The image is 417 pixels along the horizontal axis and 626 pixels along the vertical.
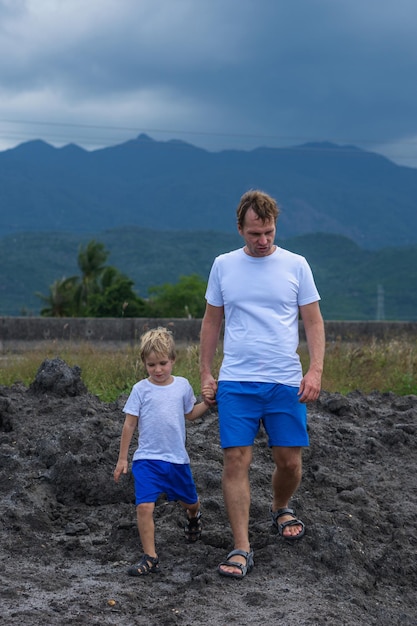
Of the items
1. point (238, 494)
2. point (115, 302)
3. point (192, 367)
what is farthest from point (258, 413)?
point (115, 302)

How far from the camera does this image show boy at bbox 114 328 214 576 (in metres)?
4.95

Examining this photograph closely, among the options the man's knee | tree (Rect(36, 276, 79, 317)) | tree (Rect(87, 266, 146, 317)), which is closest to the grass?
the man's knee

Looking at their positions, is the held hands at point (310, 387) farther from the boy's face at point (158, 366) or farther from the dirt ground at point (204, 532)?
the dirt ground at point (204, 532)

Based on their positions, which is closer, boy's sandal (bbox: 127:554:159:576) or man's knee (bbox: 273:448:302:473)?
boy's sandal (bbox: 127:554:159:576)

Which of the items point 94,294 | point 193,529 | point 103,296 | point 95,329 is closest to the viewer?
point 193,529

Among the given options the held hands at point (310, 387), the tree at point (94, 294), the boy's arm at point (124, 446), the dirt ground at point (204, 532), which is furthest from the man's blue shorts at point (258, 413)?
the tree at point (94, 294)

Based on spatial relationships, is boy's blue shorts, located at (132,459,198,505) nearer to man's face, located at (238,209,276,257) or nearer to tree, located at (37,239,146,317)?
man's face, located at (238,209,276,257)

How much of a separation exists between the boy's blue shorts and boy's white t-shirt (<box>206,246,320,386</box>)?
56cm

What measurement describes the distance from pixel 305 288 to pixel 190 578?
1619mm

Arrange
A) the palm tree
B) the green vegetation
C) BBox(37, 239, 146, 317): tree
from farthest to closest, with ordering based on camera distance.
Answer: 1. the palm tree
2. the green vegetation
3. BBox(37, 239, 146, 317): tree

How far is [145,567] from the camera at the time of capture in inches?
193

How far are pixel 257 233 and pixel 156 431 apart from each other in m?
1.17

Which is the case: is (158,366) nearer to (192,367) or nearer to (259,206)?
(259,206)

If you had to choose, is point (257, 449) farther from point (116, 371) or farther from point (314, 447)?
point (116, 371)
